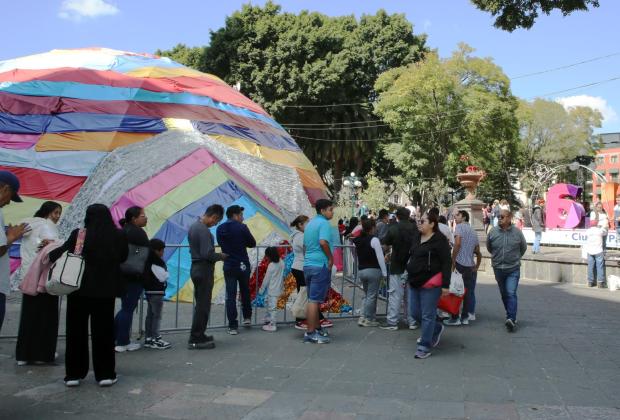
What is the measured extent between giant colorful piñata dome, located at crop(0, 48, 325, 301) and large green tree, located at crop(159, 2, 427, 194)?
18277 millimetres

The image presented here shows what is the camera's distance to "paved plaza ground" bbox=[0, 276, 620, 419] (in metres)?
4.98

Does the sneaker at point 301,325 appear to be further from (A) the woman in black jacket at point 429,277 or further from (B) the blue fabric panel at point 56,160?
(B) the blue fabric panel at point 56,160

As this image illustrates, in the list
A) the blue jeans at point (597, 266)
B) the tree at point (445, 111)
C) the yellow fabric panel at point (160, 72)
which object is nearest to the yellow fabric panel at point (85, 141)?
the yellow fabric panel at point (160, 72)

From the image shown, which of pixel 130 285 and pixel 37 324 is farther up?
pixel 130 285

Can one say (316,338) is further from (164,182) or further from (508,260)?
(164,182)

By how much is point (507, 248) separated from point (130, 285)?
5.19 m

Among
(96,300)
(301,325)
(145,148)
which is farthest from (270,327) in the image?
(145,148)

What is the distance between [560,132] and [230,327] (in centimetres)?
4939

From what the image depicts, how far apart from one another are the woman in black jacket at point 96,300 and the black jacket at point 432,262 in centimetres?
337

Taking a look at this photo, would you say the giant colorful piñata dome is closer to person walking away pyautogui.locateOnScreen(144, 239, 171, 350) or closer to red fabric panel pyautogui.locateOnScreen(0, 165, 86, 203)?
red fabric panel pyautogui.locateOnScreen(0, 165, 86, 203)

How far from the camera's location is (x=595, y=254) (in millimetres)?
13641

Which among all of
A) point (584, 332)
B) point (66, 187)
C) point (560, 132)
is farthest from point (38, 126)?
point (560, 132)

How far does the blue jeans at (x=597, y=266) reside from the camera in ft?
44.8

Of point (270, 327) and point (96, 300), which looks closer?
point (96, 300)
